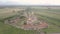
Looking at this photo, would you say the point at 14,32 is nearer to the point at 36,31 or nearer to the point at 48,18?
the point at 36,31

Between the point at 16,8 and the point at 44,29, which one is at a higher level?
the point at 16,8

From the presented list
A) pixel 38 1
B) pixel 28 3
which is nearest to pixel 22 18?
pixel 28 3

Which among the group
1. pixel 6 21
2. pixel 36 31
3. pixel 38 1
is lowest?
pixel 36 31

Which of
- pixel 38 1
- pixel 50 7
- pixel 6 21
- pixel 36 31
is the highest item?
pixel 38 1

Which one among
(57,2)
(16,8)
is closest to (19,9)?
(16,8)

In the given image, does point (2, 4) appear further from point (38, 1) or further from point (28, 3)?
point (38, 1)

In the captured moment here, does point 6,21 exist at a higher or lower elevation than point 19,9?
lower
